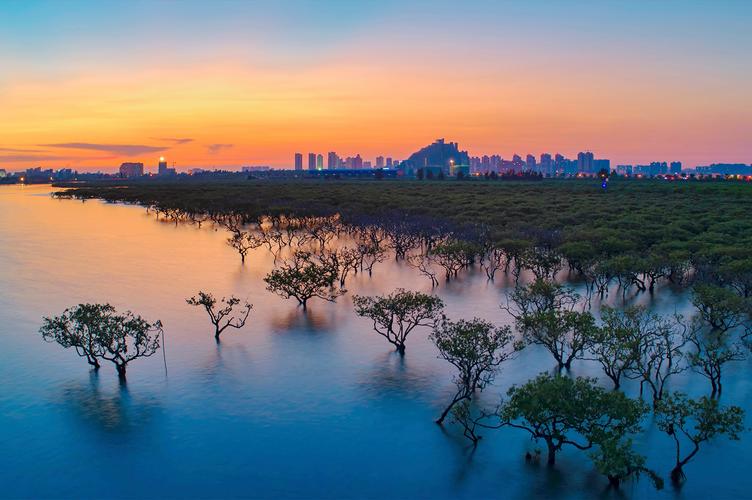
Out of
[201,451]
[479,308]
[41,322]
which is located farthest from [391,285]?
[201,451]

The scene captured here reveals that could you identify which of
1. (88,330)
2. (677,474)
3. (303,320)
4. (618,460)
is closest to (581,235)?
(303,320)

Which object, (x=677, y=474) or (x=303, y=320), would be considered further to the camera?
(x=303, y=320)

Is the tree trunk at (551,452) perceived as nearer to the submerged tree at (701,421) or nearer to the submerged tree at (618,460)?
the submerged tree at (618,460)

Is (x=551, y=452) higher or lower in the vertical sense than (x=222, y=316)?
lower

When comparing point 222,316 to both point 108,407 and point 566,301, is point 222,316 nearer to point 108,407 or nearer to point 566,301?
point 108,407

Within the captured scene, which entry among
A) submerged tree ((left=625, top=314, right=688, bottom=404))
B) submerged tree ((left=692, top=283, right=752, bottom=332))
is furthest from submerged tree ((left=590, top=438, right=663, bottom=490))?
submerged tree ((left=692, top=283, right=752, bottom=332))

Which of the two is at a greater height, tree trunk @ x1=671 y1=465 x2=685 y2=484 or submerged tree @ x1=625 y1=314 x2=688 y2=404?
submerged tree @ x1=625 y1=314 x2=688 y2=404

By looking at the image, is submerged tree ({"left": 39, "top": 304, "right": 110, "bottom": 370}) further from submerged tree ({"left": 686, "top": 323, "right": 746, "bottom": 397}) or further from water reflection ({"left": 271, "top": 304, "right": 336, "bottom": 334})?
submerged tree ({"left": 686, "top": 323, "right": 746, "bottom": 397})

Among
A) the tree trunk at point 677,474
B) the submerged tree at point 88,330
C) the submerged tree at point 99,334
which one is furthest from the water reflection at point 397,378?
the submerged tree at point 88,330
